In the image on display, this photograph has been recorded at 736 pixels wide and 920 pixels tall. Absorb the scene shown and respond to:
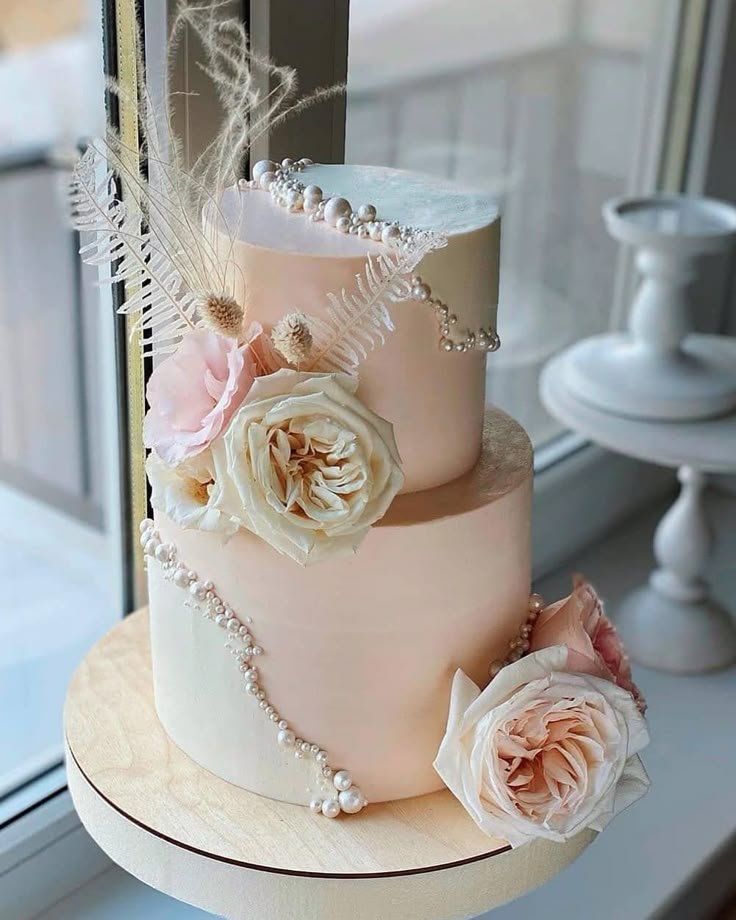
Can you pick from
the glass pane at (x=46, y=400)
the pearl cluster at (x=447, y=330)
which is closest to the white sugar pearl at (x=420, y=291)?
the pearl cluster at (x=447, y=330)

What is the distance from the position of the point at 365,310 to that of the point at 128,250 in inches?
5.8

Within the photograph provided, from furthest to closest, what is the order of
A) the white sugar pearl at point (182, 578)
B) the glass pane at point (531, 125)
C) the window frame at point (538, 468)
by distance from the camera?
the glass pane at point (531, 125)
the window frame at point (538, 468)
the white sugar pearl at point (182, 578)

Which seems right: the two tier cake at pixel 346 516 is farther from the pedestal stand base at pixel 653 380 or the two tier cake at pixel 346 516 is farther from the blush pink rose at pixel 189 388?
the pedestal stand base at pixel 653 380

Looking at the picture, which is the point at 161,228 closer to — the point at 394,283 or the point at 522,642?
the point at 394,283

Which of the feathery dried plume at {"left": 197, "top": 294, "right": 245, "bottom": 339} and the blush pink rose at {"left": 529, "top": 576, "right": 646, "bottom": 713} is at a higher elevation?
the feathery dried plume at {"left": 197, "top": 294, "right": 245, "bottom": 339}

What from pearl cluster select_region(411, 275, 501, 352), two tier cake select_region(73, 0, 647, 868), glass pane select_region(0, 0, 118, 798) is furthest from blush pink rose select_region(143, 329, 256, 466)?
glass pane select_region(0, 0, 118, 798)

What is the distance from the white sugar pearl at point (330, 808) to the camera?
725 mm

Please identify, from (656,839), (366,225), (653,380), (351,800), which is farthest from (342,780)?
(653,380)

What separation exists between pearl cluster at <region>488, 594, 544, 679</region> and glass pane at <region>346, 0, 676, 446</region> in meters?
0.61

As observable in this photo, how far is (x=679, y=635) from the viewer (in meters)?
1.45

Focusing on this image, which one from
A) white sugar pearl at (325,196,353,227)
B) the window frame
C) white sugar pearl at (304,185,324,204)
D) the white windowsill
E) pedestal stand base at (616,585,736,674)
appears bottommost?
the white windowsill

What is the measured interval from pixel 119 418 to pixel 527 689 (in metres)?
0.48

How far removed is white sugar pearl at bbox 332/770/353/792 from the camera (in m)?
0.72

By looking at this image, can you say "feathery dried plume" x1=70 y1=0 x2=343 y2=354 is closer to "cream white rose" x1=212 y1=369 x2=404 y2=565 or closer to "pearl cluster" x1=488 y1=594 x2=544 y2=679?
"cream white rose" x1=212 y1=369 x2=404 y2=565
